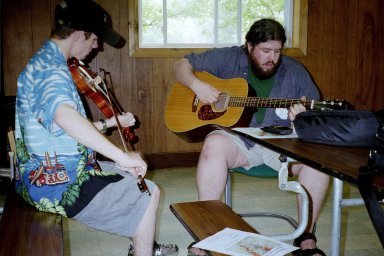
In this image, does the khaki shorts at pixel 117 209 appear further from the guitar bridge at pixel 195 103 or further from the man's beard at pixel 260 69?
the man's beard at pixel 260 69

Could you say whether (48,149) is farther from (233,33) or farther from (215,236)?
(233,33)

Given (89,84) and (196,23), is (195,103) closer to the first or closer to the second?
(89,84)

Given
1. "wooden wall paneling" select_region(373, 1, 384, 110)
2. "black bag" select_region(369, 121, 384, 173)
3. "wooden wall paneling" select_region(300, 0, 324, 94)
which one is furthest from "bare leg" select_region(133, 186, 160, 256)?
"wooden wall paneling" select_region(373, 1, 384, 110)

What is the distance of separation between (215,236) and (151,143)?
2652mm

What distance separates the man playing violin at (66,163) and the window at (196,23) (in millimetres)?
2201

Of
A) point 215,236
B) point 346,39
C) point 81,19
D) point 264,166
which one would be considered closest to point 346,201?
point 215,236

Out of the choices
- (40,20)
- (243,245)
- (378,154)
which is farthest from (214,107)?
(40,20)

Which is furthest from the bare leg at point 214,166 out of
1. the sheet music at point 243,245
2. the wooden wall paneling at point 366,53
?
the wooden wall paneling at point 366,53

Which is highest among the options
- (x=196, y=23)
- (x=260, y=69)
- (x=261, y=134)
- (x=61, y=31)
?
(x=196, y=23)

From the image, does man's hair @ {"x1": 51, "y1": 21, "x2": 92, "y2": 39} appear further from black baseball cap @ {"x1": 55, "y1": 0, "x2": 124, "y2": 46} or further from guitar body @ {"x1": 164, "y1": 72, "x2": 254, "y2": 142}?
guitar body @ {"x1": 164, "y1": 72, "x2": 254, "y2": 142}

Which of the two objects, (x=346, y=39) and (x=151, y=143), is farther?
(x=346, y=39)

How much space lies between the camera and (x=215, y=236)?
1.25 meters

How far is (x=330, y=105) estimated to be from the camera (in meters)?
1.71

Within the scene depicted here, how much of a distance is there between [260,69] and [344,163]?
1.31m
